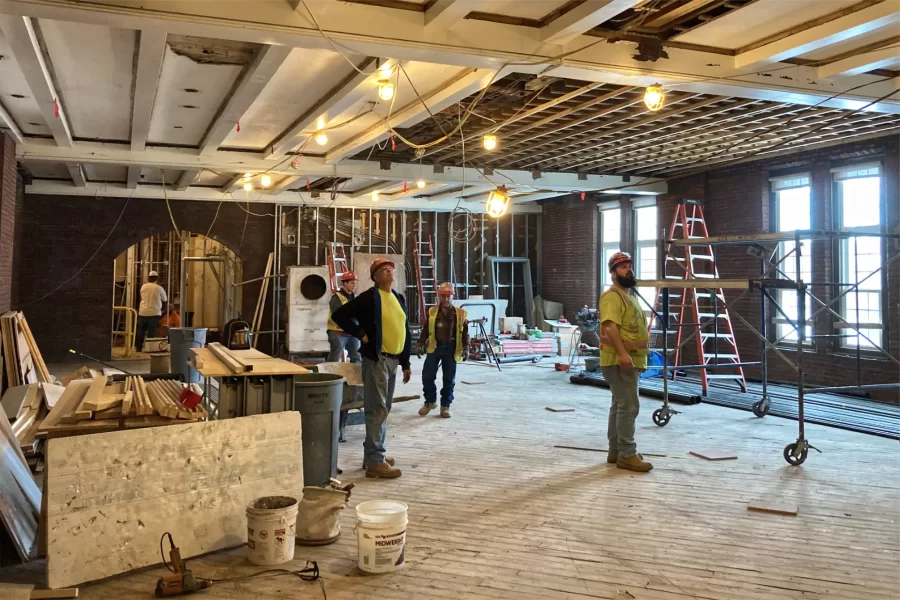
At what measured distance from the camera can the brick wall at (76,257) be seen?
11.8 meters

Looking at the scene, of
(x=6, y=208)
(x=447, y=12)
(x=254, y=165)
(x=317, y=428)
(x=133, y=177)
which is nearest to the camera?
(x=447, y=12)

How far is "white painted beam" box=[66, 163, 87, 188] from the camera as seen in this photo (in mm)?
9761

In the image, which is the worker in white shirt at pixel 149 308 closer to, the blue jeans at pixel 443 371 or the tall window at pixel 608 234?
the blue jeans at pixel 443 371

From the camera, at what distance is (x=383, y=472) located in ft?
16.1

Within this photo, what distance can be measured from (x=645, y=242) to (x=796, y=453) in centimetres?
763

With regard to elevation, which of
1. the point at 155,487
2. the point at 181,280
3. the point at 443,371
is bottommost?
the point at 155,487

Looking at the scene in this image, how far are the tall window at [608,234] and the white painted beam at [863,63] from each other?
732 cm

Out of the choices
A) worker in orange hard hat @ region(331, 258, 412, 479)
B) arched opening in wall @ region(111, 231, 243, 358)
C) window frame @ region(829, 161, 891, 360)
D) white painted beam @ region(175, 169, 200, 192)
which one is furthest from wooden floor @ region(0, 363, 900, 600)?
arched opening in wall @ region(111, 231, 243, 358)

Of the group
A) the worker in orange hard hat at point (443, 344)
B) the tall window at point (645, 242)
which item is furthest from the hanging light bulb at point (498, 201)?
the tall window at point (645, 242)

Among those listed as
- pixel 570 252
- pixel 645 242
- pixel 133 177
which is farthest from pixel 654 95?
pixel 570 252

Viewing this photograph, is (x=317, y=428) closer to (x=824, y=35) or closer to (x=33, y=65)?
(x=33, y=65)

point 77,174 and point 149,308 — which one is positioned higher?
point 77,174

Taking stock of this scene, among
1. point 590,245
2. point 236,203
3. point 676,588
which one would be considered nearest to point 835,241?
point 590,245

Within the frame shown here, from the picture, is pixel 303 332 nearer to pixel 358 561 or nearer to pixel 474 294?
pixel 474 294
